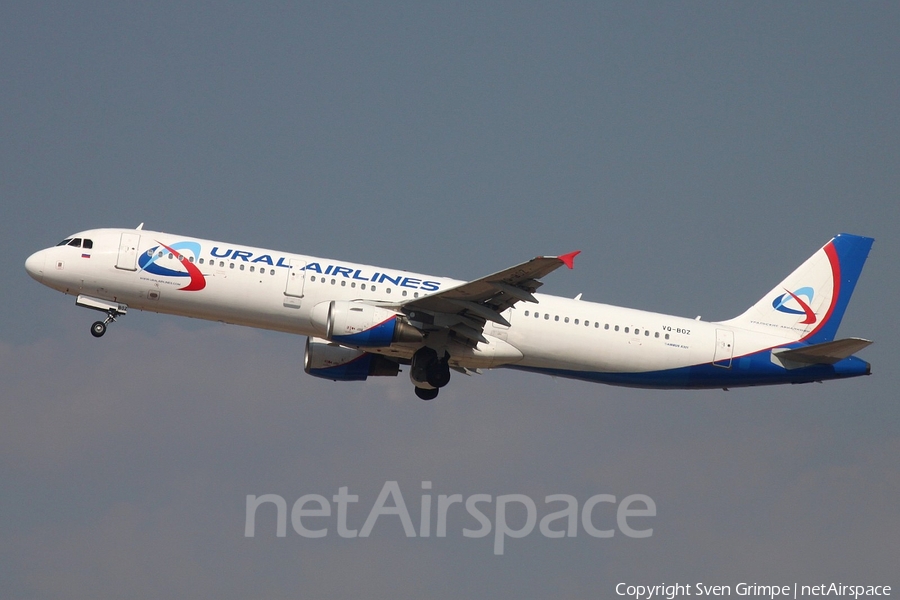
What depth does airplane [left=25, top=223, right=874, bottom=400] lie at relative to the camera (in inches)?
1559

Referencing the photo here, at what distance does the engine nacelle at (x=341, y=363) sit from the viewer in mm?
44219

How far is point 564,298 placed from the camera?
Answer: 42.0 m

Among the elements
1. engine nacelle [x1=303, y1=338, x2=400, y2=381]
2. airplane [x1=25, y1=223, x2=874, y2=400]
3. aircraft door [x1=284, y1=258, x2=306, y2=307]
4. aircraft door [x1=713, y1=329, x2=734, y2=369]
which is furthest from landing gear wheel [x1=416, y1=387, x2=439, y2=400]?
aircraft door [x1=713, y1=329, x2=734, y2=369]

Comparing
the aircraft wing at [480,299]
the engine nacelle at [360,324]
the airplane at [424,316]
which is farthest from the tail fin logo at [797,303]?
the engine nacelle at [360,324]

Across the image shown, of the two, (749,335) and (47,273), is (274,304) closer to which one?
(47,273)

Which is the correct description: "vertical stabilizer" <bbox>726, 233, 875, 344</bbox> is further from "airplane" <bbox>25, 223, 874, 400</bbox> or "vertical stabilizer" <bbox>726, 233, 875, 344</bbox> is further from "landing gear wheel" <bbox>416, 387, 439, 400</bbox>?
"landing gear wheel" <bbox>416, 387, 439, 400</bbox>

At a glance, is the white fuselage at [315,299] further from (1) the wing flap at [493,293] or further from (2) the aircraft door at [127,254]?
(1) the wing flap at [493,293]

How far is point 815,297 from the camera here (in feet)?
149

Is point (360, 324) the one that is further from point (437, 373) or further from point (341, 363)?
point (341, 363)

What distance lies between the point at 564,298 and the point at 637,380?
3874mm

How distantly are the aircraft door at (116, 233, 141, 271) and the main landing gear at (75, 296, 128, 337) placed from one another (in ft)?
4.76

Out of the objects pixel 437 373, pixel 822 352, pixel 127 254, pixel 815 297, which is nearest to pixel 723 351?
pixel 822 352

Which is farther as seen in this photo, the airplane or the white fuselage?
the white fuselage

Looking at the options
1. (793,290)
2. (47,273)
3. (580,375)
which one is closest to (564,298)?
(580,375)
